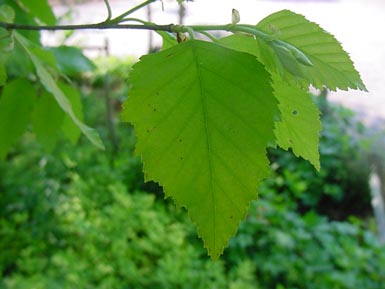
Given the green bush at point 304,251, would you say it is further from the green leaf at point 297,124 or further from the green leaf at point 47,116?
the green leaf at point 297,124

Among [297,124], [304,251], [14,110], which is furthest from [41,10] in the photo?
[304,251]

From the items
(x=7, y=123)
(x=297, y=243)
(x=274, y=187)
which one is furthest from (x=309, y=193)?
(x=7, y=123)

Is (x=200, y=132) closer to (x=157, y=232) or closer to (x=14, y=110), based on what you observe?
(x=14, y=110)

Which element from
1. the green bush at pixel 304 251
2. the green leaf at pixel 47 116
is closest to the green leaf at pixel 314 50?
Answer: the green leaf at pixel 47 116

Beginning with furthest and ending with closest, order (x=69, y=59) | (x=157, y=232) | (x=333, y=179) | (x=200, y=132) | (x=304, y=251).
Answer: (x=333, y=179) → (x=304, y=251) → (x=157, y=232) → (x=69, y=59) → (x=200, y=132)

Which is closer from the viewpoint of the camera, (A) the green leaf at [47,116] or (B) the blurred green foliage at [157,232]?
(A) the green leaf at [47,116]

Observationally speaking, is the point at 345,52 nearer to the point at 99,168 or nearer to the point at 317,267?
the point at 317,267
